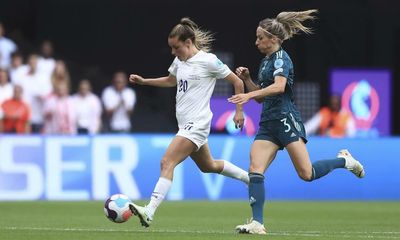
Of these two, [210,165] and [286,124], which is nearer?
[286,124]

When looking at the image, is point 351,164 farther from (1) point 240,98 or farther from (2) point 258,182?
(1) point 240,98

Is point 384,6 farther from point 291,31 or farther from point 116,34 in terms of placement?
point 291,31

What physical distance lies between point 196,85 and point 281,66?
1.13 metres

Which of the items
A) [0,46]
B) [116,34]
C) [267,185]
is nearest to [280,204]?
[267,185]

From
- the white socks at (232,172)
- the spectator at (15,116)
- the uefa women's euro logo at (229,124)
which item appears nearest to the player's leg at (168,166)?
the white socks at (232,172)

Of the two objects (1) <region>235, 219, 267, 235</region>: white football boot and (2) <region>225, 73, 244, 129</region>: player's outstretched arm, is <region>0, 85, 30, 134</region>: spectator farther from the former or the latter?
(1) <region>235, 219, 267, 235</region>: white football boot

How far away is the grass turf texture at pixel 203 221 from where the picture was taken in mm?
12109

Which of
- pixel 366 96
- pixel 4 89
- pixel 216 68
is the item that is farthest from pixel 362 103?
pixel 216 68

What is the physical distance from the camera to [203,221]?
49.4 ft

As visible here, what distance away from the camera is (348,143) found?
74.1 ft

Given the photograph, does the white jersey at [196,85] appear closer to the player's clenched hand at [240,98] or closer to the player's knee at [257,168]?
the player's knee at [257,168]

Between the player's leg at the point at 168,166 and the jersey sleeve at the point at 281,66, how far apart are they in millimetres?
1313

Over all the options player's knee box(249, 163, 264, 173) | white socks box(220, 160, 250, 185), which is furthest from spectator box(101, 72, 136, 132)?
player's knee box(249, 163, 264, 173)

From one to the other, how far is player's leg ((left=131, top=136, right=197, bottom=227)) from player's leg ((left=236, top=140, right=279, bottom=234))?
82 cm
